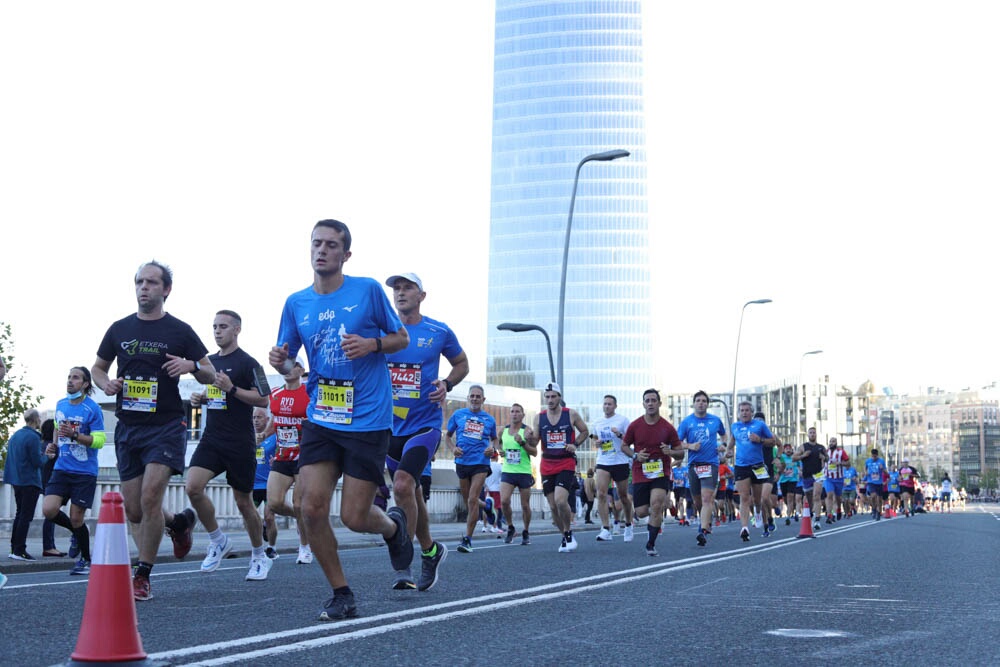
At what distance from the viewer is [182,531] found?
31.0 feet

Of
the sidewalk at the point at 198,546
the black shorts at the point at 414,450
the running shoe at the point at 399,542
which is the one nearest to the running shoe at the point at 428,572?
the running shoe at the point at 399,542

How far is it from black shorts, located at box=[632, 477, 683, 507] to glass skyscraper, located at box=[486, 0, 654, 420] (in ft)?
514

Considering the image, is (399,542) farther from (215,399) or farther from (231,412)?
(215,399)

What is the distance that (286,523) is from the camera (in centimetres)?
2442

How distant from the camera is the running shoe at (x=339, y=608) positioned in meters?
6.47

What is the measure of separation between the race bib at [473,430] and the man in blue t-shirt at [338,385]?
9.36 m

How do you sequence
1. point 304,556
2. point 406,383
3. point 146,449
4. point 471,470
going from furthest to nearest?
1. point 471,470
2. point 304,556
3. point 406,383
4. point 146,449

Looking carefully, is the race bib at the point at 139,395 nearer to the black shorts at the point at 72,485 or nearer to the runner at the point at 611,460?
the black shorts at the point at 72,485

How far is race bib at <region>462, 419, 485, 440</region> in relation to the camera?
16.5 meters

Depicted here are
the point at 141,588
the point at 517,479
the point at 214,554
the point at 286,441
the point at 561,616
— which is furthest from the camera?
the point at 517,479

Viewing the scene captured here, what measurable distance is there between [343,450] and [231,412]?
3.15 m

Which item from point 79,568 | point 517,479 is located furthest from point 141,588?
point 517,479

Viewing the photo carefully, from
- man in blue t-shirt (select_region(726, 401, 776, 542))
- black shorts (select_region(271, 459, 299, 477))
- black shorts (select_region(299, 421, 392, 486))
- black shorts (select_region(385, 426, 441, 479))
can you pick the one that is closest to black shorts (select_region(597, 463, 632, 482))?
man in blue t-shirt (select_region(726, 401, 776, 542))

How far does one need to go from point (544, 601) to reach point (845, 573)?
4088 mm
